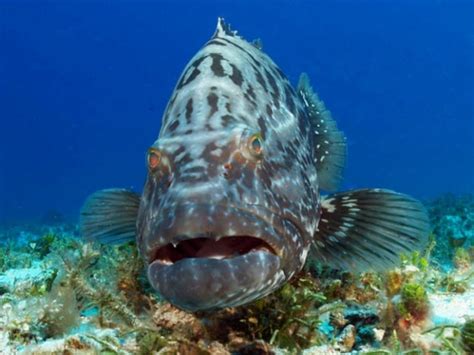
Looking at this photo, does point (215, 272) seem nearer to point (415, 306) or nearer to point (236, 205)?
point (236, 205)

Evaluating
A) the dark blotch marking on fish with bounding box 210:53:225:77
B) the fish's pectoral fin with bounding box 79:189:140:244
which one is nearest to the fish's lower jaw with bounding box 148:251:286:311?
the fish's pectoral fin with bounding box 79:189:140:244

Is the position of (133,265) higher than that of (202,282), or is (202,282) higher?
(133,265)

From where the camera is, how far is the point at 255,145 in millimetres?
3422

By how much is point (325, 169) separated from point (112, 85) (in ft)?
549

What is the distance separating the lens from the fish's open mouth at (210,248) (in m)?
3.02

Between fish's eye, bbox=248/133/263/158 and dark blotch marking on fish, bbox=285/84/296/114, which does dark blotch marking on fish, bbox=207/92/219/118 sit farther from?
dark blotch marking on fish, bbox=285/84/296/114

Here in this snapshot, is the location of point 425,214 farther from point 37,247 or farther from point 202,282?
point 37,247

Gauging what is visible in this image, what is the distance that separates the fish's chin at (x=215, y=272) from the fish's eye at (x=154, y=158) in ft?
2.14

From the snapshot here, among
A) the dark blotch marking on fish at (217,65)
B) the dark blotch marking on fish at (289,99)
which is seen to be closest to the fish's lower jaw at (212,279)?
the dark blotch marking on fish at (217,65)

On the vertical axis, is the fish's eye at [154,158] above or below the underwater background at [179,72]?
below

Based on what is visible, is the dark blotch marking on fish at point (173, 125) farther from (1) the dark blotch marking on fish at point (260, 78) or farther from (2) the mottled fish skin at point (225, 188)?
(1) the dark blotch marking on fish at point (260, 78)

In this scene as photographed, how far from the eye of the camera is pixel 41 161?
16638cm

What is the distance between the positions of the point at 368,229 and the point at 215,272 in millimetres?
2189

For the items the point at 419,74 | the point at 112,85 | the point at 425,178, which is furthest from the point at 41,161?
the point at 419,74
